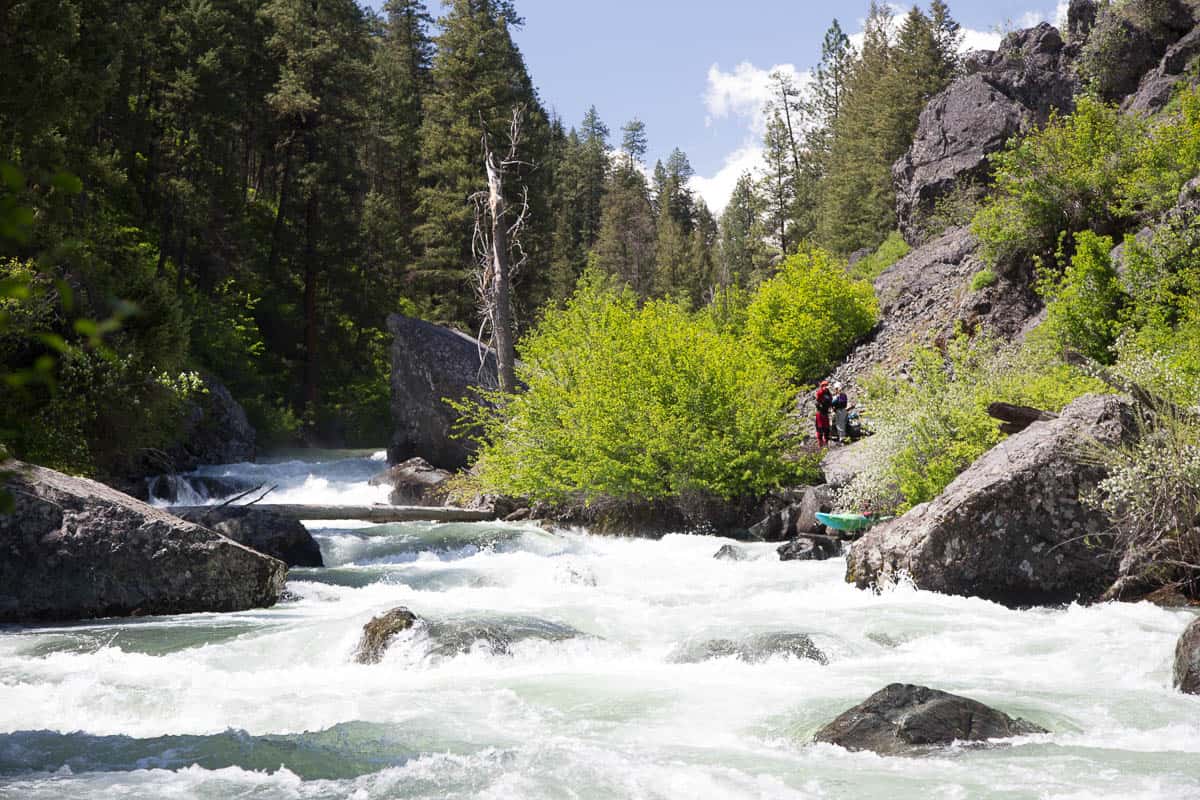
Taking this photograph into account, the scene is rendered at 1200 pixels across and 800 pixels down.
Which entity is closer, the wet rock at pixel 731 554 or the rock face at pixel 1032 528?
the rock face at pixel 1032 528

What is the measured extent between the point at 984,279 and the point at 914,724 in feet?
68.6

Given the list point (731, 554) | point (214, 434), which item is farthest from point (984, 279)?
point (214, 434)

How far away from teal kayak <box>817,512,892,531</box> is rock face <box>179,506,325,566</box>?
8.11 metres

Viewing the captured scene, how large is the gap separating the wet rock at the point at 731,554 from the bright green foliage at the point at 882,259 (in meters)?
22.9

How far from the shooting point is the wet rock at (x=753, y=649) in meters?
9.57

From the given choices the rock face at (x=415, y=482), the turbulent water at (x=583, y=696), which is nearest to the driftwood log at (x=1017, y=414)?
the turbulent water at (x=583, y=696)

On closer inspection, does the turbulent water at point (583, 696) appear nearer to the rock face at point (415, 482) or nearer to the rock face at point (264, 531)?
the rock face at point (264, 531)

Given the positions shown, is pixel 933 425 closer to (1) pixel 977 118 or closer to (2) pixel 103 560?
(2) pixel 103 560

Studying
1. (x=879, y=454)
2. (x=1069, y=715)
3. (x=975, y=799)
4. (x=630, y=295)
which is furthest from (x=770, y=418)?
(x=975, y=799)

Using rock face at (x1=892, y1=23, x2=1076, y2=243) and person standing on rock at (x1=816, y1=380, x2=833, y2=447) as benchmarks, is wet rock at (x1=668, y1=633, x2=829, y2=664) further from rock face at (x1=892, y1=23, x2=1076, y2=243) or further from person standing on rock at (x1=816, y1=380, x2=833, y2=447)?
rock face at (x1=892, y1=23, x2=1076, y2=243)

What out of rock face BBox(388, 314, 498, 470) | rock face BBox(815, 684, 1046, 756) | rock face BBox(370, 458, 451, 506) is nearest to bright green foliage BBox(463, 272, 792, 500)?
rock face BBox(370, 458, 451, 506)

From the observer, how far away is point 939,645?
10047 mm

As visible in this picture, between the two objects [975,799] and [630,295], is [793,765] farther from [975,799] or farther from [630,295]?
[630,295]

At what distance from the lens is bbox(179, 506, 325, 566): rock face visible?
14680 millimetres
